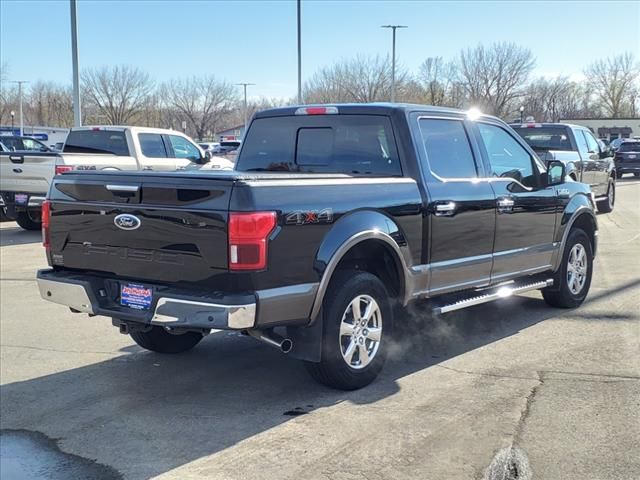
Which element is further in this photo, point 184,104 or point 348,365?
point 184,104

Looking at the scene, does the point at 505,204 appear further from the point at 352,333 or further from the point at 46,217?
the point at 46,217

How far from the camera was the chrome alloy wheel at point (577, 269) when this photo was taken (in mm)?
7512

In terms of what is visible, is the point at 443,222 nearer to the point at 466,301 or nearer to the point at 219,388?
the point at 466,301

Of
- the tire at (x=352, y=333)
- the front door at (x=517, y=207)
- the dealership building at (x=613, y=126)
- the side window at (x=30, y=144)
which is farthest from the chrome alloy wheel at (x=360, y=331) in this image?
the dealership building at (x=613, y=126)

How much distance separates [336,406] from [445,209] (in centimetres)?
185

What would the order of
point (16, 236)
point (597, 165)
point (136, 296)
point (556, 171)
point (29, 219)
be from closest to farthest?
point (136, 296)
point (556, 171)
point (16, 236)
point (29, 219)
point (597, 165)

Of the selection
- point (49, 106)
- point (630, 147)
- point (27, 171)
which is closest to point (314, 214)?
point (27, 171)

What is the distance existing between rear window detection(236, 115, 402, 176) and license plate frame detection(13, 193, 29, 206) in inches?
351

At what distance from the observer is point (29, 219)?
49.8ft

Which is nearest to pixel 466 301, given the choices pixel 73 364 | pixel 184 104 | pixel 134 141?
pixel 73 364

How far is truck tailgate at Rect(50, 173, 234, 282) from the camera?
4297 millimetres

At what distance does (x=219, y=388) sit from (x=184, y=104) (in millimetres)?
90943

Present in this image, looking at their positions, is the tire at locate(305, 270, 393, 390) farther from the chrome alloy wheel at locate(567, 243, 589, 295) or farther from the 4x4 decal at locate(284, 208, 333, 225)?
the chrome alloy wheel at locate(567, 243, 589, 295)

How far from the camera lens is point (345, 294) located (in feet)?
15.9
